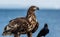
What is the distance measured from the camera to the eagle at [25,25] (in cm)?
458

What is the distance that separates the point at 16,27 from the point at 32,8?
0.36 m

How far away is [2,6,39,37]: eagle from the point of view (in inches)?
180

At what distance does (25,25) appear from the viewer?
4.69 m

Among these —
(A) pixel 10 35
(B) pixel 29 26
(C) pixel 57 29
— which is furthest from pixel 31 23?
(C) pixel 57 29

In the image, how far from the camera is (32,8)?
4.68 metres

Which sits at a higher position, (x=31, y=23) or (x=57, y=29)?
(x=31, y=23)

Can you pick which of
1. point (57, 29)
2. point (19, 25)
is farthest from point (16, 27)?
point (57, 29)

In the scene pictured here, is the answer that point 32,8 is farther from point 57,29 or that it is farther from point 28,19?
point 57,29

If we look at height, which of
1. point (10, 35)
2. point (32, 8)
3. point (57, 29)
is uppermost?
point (32, 8)

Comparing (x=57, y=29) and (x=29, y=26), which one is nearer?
(x=29, y=26)

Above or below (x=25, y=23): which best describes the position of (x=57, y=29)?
below

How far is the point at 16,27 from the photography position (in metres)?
4.59

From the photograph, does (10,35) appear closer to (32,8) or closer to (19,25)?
(19,25)

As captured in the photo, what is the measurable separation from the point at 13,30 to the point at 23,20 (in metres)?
0.24
